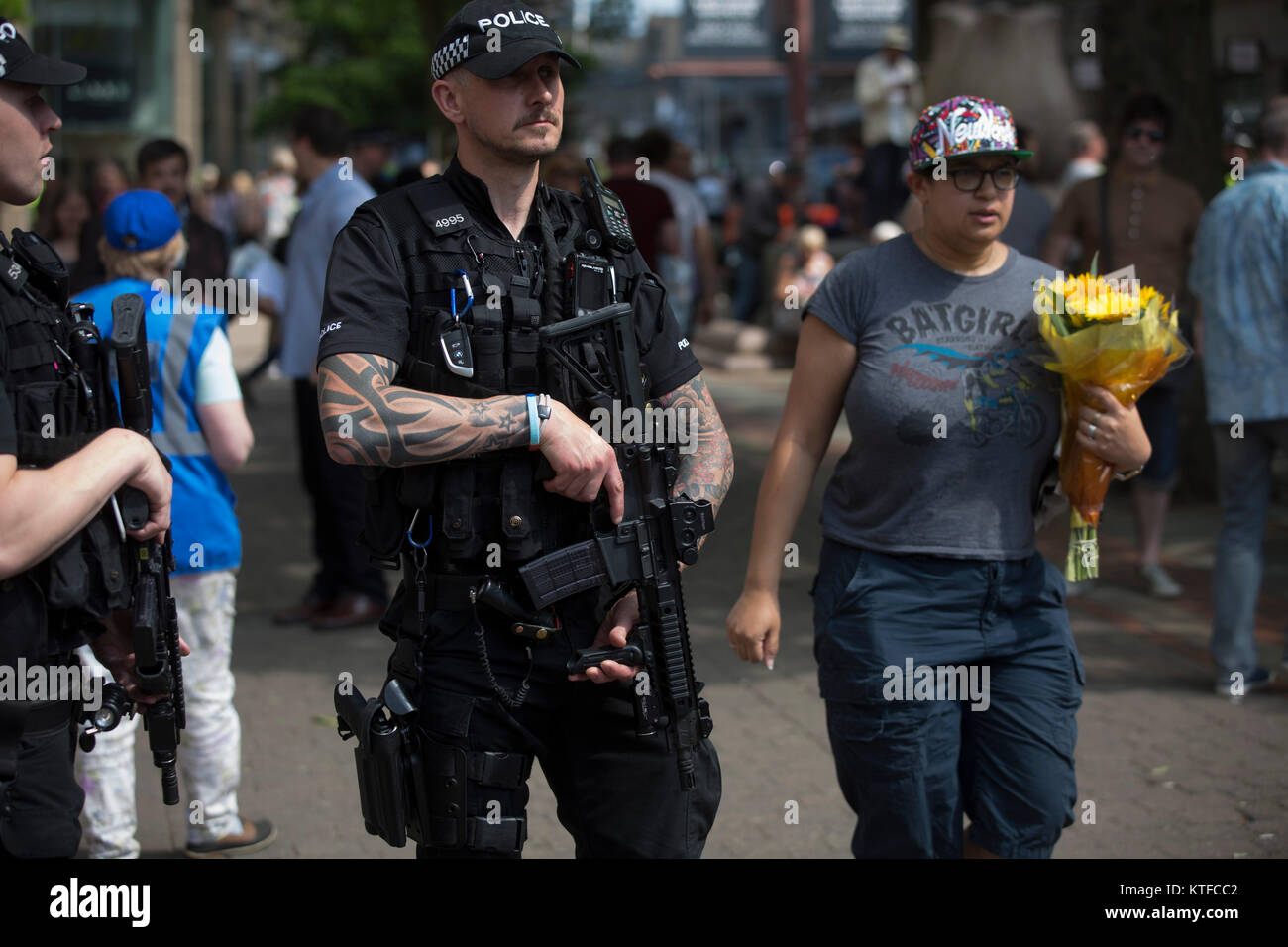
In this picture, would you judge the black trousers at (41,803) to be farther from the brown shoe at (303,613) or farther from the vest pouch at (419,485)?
the brown shoe at (303,613)

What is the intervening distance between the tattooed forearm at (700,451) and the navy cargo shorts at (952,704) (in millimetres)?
611

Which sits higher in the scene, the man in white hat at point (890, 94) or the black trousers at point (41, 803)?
the man in white hat at point (890, 94)

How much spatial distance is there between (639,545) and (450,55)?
1027 millimetres

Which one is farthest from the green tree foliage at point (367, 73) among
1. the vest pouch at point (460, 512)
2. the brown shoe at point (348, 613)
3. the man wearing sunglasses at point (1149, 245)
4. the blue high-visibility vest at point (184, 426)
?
the vest pouch at point (460, 512)

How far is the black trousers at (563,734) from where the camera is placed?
2947 millimetres

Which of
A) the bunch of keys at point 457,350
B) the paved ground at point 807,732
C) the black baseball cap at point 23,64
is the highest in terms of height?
the black baseball cap at point 23,64

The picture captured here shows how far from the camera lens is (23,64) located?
2703 millimetres

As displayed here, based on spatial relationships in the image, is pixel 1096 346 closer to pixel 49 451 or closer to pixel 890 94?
pixel 49 451

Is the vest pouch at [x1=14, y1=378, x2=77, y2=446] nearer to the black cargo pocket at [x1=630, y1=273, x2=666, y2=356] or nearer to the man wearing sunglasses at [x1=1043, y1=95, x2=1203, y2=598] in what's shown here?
the black cargo pocket at [x1=630, y1=273, x2=666, y2=356]

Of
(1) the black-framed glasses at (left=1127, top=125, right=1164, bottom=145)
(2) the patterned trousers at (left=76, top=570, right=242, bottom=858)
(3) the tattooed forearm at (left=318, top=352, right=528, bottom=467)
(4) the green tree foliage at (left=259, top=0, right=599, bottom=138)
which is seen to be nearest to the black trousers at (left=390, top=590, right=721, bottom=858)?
(3) the tattooed forearm at (left=318, top=352, right=528, bottom=467)

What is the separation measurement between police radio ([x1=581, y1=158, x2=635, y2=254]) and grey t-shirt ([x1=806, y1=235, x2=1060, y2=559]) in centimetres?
73

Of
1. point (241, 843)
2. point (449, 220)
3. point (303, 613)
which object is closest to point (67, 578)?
point (449, 220)

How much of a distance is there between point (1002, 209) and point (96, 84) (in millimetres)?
20759

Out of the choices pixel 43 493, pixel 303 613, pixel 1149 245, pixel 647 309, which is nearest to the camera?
pixel 43 493
